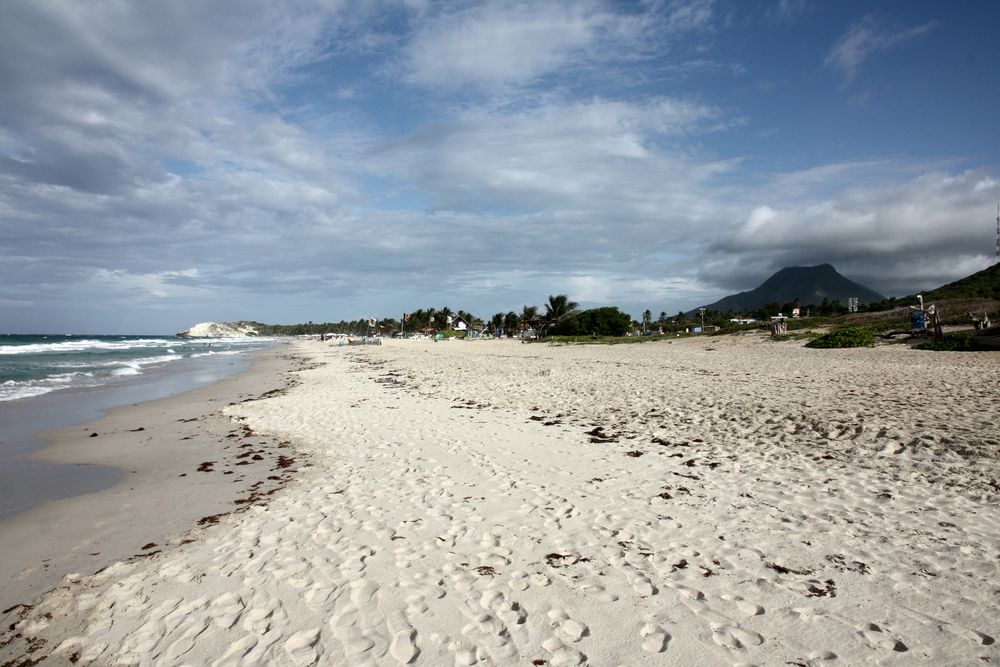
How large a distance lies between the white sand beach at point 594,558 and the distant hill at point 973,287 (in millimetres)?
49050

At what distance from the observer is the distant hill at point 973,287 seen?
1759 inches

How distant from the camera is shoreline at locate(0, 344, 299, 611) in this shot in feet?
17.0

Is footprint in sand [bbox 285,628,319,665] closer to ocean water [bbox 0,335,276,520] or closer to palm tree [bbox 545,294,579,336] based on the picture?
ocean water [bbox 0,335,276,520]

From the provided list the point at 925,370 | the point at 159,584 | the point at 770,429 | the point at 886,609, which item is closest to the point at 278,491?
the point at 159,584

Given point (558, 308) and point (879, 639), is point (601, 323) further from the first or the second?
point (879, 639)

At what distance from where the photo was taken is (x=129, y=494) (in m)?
7.41

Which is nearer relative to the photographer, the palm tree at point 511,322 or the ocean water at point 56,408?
the ocean water at point 56,408

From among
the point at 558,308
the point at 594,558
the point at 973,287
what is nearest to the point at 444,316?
the point at 558,308

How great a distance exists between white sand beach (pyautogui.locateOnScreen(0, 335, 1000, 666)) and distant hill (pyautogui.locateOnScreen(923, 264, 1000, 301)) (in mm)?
49050

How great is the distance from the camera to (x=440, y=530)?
5367 millimetres

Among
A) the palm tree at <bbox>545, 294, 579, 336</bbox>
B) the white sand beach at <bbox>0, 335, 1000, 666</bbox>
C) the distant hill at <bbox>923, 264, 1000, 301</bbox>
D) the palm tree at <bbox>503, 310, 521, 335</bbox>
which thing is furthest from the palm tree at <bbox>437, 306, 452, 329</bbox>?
the white sand beach at <bbox>0, 335, 1000, 666</bbox>

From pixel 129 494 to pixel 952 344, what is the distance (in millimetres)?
28156

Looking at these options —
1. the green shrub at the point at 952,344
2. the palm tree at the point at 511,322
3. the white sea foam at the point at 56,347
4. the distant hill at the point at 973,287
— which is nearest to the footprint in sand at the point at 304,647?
the green shrub at the point at 952,344

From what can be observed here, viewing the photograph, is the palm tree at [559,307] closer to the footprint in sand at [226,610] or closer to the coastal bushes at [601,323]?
the coastal bushes at [601,323]
